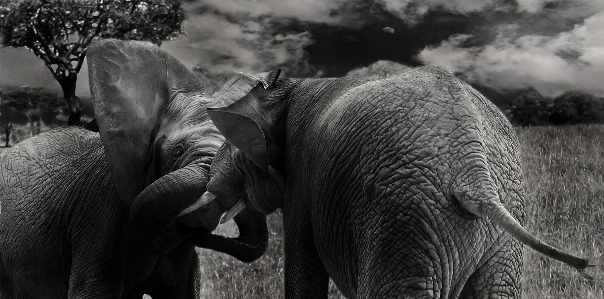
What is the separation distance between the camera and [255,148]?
10.6ft

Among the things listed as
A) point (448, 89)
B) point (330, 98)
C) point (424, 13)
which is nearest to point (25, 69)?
point (424, 13)

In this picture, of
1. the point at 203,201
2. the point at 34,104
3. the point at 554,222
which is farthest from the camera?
the point at 34,104

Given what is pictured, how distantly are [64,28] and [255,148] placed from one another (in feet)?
17.6

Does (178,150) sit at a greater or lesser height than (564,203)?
greater

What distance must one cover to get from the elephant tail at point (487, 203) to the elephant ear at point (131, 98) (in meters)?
2.13

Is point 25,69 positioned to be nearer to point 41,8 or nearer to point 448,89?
point 41,8

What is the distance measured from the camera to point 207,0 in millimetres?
7695

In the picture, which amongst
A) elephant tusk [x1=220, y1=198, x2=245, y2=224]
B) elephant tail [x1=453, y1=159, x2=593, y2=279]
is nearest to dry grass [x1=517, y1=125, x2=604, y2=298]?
elephant tusk [x1=220, y1=198, x2=245, y2=224]

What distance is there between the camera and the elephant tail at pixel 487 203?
2100 mm

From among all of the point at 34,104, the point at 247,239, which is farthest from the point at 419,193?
the point at 34,104

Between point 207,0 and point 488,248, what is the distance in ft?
19.0

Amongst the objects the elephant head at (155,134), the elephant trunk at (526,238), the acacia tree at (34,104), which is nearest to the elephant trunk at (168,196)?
the elephant head at (155,134)

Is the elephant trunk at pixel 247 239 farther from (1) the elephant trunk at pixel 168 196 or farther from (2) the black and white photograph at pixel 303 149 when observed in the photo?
(1) the elephant trunk at pixel 168 196

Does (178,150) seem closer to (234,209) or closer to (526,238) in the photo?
(234,209)
